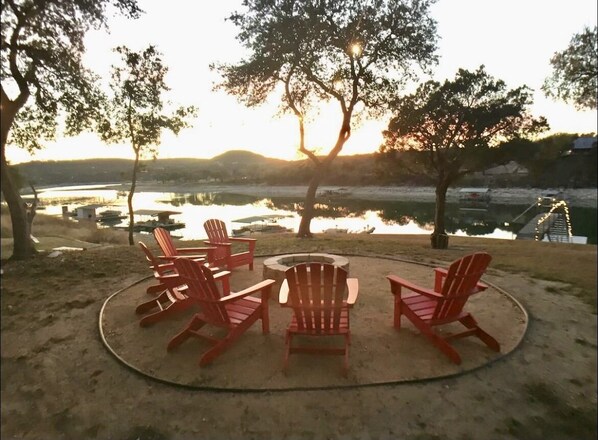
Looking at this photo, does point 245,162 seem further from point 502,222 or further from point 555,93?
point 555,93

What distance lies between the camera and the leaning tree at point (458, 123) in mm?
11320

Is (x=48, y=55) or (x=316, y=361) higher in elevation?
(x=48, y=55)

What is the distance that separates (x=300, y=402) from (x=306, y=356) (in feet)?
2.22

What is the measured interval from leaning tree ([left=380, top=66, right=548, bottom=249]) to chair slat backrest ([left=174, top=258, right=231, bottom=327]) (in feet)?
30.2

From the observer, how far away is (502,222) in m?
31.9

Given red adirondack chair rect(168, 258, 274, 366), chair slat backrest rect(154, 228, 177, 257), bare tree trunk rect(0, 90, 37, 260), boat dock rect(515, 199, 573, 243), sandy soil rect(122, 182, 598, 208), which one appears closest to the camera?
red adirondack chair rect(168, 258, 274, 366)

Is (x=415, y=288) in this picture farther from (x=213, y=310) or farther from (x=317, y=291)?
(x=213, y=310)

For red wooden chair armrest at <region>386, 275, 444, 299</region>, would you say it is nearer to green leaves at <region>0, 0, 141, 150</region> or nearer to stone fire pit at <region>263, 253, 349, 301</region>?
stone fire pit at <region>263, 253, 349, 301</region>

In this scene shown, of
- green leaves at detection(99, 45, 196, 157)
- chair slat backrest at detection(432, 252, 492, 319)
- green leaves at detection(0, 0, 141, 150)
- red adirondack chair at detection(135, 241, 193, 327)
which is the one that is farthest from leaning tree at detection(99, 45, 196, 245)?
chair slat backrest at detection(432, 252, 492, 319)

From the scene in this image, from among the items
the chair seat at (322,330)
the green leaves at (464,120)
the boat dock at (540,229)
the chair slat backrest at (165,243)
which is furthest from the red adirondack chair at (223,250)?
the boat dock at (540,229)

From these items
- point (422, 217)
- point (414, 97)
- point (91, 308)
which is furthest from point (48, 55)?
point (422, 217)

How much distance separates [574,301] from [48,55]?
23.4ft

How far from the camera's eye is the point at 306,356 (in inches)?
130

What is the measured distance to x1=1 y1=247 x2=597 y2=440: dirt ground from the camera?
2.33m
